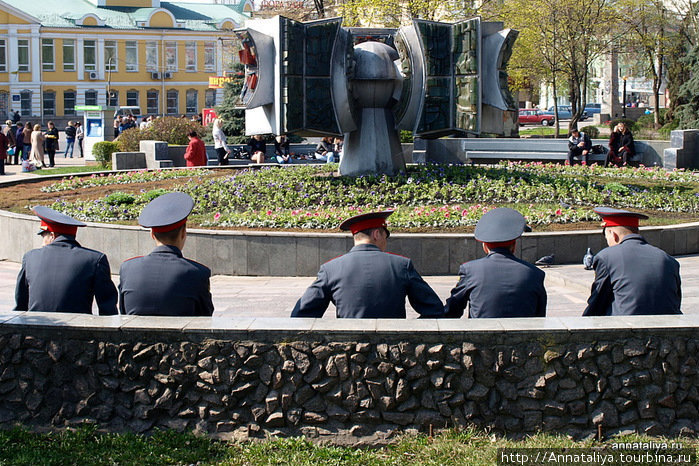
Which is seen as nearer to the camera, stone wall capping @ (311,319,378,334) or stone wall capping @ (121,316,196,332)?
stone wall capping @ (311,319,378,334)

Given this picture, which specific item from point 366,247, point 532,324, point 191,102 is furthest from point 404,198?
point 191,102

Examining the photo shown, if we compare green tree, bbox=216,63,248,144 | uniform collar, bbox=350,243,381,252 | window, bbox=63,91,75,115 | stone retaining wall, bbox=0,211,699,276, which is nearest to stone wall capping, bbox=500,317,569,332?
uniform collar, bbox=350,243,381,252

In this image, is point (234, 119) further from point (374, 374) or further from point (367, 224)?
point (374, 374)

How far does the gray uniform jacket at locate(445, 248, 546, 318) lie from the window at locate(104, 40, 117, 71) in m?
68.7

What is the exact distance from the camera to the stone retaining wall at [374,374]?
18.3 feet

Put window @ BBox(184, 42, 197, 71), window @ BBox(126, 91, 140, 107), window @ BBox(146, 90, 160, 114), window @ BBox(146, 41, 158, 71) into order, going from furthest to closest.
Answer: window @ BBox(184, 42, 197, 71) < window @ BBox(146, 90, 160, 114) < window @ BBox(146, 41, 158, 71) < window @ BBox(126, 91, 140, 107)

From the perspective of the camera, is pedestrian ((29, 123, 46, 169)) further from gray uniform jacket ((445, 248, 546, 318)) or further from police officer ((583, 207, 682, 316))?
police officer ((583, 207, 682, 316))

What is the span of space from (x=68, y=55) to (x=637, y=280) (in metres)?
69.4

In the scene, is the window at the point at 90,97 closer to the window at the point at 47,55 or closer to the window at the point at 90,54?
the window at the point at 90,54

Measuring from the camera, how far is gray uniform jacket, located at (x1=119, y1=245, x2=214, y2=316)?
20.0ft

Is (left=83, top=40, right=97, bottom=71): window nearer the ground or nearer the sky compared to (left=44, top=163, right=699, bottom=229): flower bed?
nearer the sky

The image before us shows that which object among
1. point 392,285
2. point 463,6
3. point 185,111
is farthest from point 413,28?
point 185,111

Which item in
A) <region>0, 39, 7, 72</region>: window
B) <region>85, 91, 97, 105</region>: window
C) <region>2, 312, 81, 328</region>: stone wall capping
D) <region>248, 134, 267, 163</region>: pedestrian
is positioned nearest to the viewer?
<region>2, 312, 81, 328</region>: stone wall capping

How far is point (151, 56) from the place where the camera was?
7344 cm
